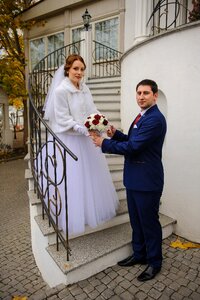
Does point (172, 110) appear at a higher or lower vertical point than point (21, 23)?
lower

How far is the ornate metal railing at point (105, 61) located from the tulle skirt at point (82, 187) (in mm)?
6078

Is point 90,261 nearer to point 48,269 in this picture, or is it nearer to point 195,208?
point 48,269

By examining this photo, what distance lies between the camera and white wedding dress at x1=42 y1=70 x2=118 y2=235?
8.91 feet

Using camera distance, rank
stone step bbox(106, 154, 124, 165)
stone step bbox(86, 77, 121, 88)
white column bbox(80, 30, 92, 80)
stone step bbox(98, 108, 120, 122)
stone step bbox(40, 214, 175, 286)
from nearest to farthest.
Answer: stone step bbox(40, 214, 175, 286) < stone step bbox(106, 154, 124, 165) < stone step bbox(98, 108, 120, 122) < stone step bbox(86, 77, 121, 88) < white column bbox(80, 30, 92, 80)

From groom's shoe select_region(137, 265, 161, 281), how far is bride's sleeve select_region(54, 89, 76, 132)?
163 cm

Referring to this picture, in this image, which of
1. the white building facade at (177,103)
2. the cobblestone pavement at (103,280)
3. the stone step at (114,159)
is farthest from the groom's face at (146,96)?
the stone step at (114,159)

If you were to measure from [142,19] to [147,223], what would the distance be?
13.1ft

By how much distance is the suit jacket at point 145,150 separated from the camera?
7.30ft

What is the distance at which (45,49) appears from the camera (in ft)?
35.4

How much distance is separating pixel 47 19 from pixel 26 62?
206cm

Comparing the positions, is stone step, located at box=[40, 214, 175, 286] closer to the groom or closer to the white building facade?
the groom

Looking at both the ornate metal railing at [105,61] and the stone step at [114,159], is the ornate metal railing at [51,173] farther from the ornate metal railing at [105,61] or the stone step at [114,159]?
the ornate metal railing at [105,61]

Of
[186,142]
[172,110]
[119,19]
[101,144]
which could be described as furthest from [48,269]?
[119,19]

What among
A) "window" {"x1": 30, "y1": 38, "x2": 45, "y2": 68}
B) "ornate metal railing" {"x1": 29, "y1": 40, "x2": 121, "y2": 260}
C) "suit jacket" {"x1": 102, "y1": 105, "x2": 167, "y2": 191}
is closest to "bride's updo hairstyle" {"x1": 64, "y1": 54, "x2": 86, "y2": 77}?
"ornate metal railing" {"x1": 29, "y1": 40, "x2": 121, "y2": 260}
